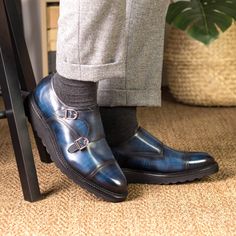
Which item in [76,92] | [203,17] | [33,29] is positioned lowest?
[33,29]

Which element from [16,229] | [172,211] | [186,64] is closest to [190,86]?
[186,64]

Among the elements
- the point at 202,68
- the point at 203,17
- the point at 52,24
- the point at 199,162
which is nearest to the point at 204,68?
the point at 202,68

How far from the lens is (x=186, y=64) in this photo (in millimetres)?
1506

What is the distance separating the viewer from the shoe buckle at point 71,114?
29.8 inches

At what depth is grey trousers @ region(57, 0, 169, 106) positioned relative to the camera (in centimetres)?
66

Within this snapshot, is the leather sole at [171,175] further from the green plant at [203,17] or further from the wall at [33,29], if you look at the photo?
the wall at [33,29]

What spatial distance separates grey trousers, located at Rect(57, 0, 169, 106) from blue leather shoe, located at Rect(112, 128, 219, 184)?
83mm

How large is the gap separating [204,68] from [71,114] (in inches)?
33.0

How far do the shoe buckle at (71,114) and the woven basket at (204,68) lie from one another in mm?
821

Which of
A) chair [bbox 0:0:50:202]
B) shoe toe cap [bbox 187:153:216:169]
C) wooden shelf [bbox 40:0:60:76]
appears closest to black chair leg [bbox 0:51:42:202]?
chair [bbox 0:0:50:202]

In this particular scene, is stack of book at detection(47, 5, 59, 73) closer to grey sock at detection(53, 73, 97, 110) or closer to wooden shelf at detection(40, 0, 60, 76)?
wooden shelf at detection(40, 0, 60, 76)

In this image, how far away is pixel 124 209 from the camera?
737mm

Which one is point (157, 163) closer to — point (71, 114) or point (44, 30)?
point (71, 114)

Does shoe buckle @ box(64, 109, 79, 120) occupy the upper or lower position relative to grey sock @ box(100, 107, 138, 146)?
upper
